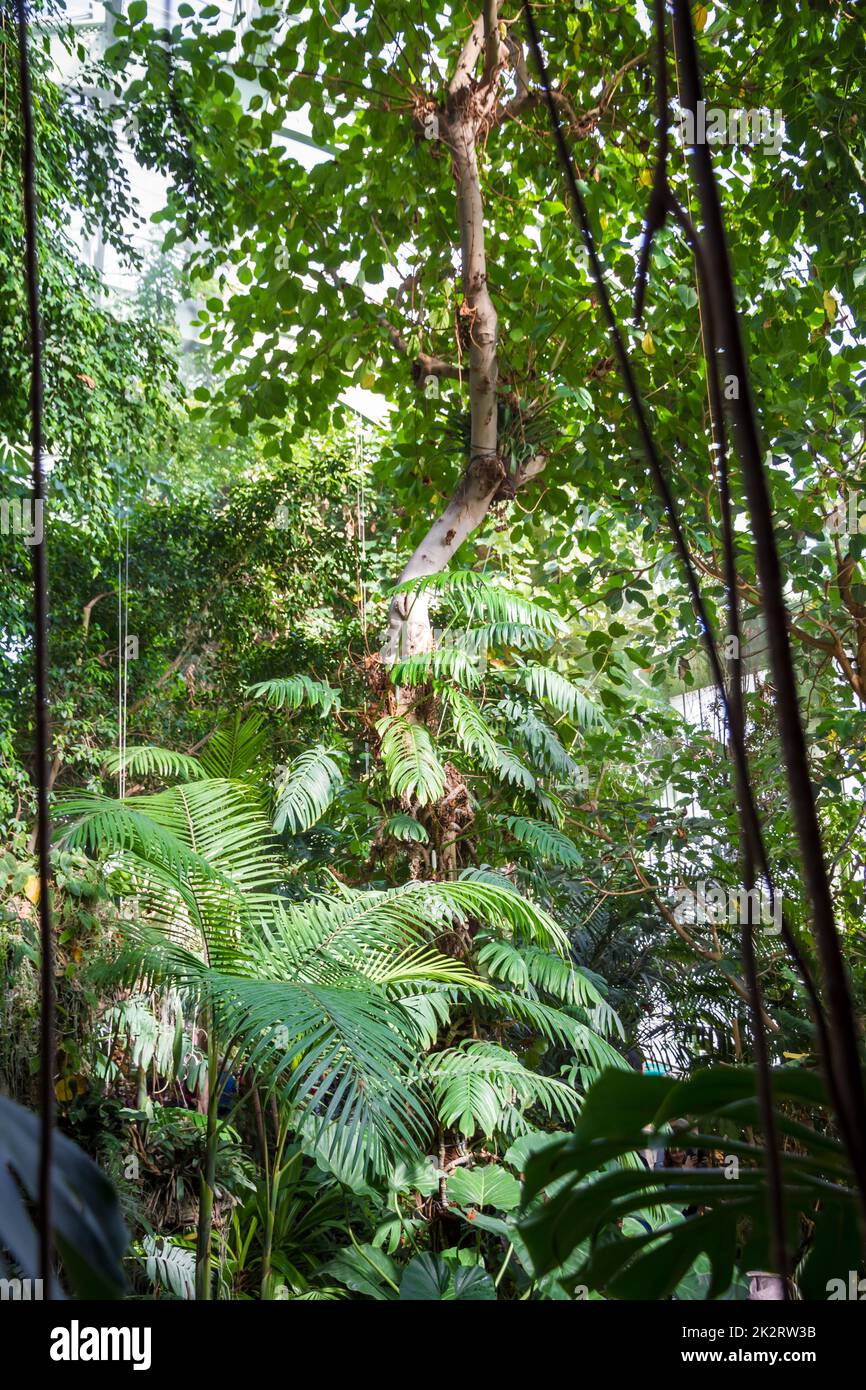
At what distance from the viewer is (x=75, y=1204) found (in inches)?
11.4

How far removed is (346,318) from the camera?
2947mm

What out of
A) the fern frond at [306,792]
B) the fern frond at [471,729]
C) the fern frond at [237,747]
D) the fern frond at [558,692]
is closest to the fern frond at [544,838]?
the fern frond at [471,729]

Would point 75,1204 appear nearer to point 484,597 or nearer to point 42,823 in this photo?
point 42,823

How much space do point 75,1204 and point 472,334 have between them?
2.49 m

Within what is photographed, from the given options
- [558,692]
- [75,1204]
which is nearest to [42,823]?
[75,1204]

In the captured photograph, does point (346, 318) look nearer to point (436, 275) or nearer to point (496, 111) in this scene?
point (436, 275)

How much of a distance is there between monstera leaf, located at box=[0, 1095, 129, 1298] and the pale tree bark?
2240 mm

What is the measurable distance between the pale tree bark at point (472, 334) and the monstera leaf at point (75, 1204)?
224 cm

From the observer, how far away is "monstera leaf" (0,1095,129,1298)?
267 millimetres

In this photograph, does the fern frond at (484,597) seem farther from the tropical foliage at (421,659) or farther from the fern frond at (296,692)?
the fern frond at (296,692)

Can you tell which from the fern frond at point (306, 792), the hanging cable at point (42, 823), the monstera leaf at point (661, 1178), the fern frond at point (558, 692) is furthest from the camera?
the fern frond at point (558, 692)

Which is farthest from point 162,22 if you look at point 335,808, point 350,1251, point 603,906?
point 350,1251

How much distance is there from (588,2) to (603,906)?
223cm

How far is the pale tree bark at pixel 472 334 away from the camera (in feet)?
8.14
